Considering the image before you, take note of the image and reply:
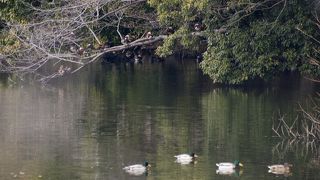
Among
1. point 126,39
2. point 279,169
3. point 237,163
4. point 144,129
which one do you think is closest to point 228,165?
point 237,163

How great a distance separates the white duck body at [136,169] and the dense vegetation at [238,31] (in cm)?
906

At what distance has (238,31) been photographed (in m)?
27.5

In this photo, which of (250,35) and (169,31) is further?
(169,31)

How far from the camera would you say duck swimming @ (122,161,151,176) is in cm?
1670

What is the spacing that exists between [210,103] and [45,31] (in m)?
5.39

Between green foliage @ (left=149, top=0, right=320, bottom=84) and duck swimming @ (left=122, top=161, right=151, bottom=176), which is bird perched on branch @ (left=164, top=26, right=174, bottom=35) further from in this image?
duck swimming @ (left=122, top=161, right=151, bottom=176)

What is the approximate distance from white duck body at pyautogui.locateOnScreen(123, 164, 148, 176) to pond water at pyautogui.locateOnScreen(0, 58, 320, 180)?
12cm

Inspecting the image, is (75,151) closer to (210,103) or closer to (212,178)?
(212,178)

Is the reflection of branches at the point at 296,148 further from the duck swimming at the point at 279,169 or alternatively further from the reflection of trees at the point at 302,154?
the duck swimming at the point at 279,169

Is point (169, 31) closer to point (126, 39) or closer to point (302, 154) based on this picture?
point (126, 39)

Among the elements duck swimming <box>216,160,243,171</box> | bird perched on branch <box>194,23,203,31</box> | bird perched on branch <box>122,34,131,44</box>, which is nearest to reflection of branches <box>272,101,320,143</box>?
duck swimming <box>216,160,243,171</box>

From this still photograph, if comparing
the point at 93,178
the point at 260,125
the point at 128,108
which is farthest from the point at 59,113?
the point at 93,178

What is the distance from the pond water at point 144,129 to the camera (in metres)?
17.3

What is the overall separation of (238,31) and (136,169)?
1150cm
